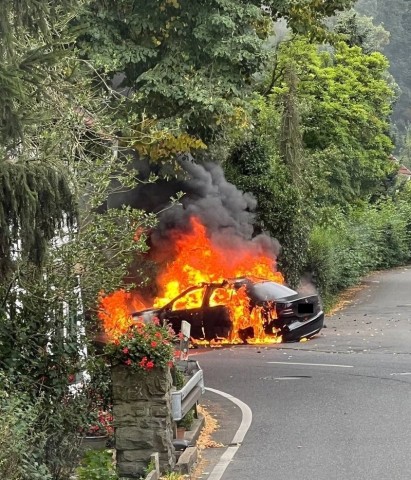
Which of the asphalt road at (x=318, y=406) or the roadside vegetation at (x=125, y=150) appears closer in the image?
the roadside vegetation at (x=125, y=150)

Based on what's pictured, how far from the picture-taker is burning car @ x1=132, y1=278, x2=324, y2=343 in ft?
71.3

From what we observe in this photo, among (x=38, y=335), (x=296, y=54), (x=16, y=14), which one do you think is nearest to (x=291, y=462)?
(x=38, y=335)

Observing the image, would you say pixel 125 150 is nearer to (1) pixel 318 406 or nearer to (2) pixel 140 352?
(1) pixel 318 406

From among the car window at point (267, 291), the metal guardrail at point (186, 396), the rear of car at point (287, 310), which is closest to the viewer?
the metal guardrail at point (186, 396)

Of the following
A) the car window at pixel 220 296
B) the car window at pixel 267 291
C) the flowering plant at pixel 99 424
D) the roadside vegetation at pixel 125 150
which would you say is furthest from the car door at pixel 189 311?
the flowering plant at pixel 99 424

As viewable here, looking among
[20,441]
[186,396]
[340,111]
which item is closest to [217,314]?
[186,396]

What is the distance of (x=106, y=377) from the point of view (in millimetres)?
10258

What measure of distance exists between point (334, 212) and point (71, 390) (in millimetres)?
27100

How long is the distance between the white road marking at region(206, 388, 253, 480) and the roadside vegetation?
138 cm

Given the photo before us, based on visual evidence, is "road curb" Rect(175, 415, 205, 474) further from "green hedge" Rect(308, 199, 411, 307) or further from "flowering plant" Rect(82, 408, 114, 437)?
"green hedge" Rect(308, 199, 411, 307)

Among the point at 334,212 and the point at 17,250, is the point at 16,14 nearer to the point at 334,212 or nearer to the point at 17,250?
the point at 17,250

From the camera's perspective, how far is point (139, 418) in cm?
995

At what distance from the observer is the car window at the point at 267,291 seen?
21875mm

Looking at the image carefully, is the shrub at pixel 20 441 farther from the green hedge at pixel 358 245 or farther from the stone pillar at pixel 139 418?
the green hedge at pixel 358 245
